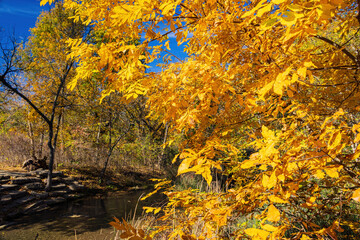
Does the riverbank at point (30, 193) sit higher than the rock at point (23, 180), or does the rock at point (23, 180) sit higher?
the rock at point (23, 180)

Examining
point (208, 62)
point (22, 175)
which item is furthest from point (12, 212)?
point (208, 62)

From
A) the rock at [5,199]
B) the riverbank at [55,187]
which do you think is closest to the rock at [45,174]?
the riverbank at [55,187]

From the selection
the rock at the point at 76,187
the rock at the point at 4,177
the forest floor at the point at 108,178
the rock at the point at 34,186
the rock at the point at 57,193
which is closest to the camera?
the rock at the point at 4,177

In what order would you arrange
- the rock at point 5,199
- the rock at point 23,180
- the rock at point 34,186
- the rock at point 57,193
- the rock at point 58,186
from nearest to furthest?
1. the rock at point 5,199
2. the rock at point 23,180
3. the rock at point 34,186
4. the rock at point 57,193
5. the rock at point 58,186

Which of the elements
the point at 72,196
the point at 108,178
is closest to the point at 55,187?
the point at 72,196

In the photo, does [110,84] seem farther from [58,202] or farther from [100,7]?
[58,202]

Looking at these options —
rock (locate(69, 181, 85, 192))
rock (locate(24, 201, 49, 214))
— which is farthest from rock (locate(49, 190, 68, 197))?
rock (locate(24, 201, 49, 214))

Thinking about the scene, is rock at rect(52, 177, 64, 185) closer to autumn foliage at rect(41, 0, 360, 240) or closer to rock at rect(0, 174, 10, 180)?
rock at rect(0, 174, 10, 180)

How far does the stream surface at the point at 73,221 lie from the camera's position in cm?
540

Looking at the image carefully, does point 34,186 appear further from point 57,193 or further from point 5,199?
point 5,199

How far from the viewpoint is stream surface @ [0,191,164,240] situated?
17.7ft

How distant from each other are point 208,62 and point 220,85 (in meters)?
0.25

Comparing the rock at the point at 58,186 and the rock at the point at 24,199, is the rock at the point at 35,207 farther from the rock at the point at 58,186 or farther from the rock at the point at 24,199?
the rock at the point at 58,186

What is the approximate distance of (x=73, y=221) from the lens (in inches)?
252
